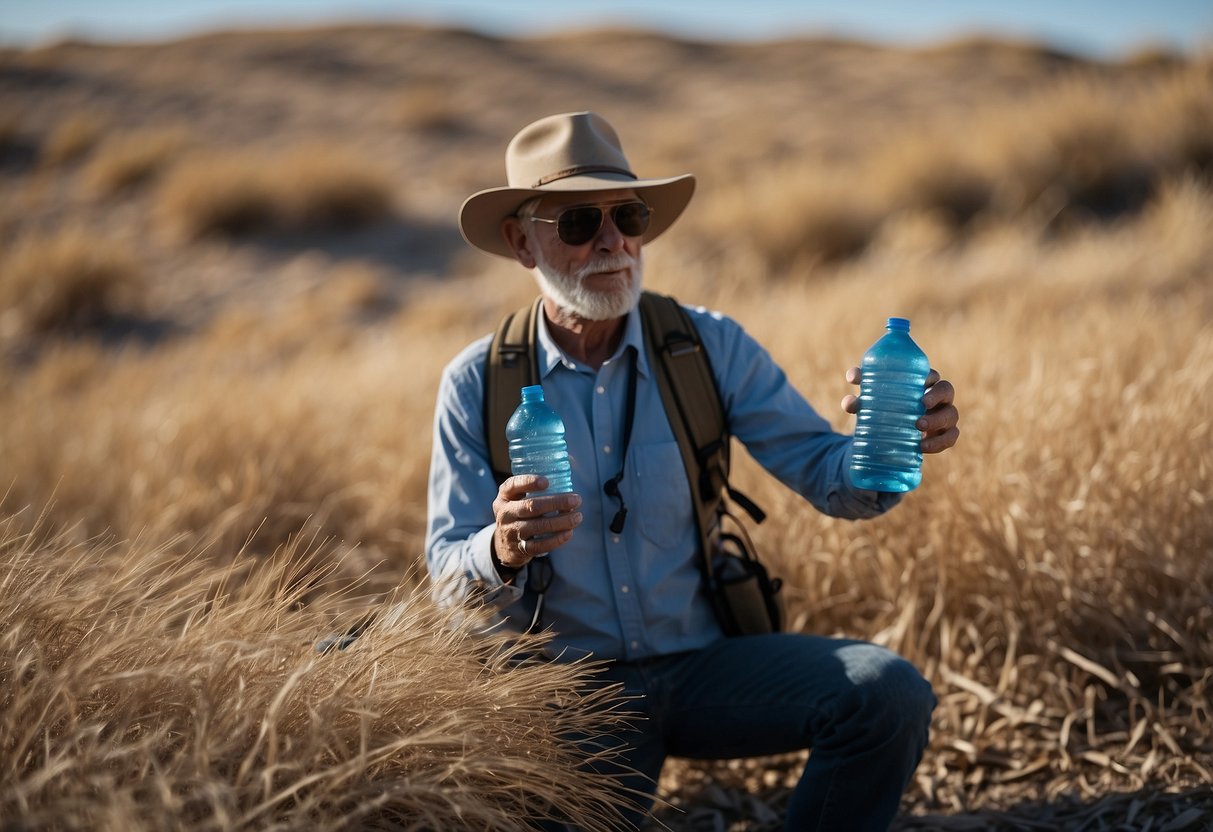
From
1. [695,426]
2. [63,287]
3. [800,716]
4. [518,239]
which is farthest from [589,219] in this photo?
[63,287]

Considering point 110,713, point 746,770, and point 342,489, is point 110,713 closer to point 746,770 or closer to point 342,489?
point 746,770

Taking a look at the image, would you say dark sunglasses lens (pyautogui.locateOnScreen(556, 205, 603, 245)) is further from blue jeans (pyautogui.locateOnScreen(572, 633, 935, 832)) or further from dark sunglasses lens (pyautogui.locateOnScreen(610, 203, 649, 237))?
blue jeans (pyautogui.locateOnScreen(572, 633, 935, 832))

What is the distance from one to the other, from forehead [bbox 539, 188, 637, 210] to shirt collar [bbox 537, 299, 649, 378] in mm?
276

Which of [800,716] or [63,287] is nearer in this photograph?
[800,716]

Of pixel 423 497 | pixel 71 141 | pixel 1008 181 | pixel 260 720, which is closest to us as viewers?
pixel 260 720

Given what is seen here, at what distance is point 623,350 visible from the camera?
2.40m

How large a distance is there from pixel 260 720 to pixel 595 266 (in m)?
1.25

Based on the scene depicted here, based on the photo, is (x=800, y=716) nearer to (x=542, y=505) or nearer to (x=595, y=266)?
(x=542, y=505)

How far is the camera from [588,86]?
22.0 metres

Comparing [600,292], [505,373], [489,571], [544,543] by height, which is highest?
[600,292]

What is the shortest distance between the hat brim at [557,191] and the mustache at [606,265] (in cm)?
16

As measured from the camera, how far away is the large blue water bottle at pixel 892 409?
80.9 inches

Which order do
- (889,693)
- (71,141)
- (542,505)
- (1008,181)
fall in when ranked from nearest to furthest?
(542,505) < (889,693) < (1008,181) < (71,141)

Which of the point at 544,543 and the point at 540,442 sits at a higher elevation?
the point at 540,442
